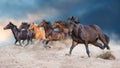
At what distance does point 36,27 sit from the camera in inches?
1602

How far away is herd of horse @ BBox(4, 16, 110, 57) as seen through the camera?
2408cm

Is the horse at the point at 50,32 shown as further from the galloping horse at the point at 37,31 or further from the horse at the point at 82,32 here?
the horse at the point at 82,32

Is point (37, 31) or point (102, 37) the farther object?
point (37, 31)

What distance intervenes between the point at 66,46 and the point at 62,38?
33.5 inches

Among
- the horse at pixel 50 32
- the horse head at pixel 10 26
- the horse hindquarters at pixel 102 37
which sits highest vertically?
the horse head at pixel 10 26

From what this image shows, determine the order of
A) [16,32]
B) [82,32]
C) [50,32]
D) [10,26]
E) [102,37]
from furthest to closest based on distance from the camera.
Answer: [10,26], [16,32], [50,32], [102,37], [82,32]

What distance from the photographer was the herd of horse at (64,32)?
948 inches

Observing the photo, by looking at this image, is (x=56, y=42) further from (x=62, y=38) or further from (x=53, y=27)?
(x=53, y=27)

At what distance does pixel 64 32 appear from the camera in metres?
39.7

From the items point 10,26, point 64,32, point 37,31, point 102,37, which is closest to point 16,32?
point 10,26

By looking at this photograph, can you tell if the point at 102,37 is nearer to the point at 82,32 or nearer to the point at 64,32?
the point at 82,32

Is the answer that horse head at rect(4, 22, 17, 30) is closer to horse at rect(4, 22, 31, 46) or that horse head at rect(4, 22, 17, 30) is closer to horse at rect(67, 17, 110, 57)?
horse at rect(4, 22, 31, 46)

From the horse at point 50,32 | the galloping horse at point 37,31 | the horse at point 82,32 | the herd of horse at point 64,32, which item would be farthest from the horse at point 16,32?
the horse at point 82,32

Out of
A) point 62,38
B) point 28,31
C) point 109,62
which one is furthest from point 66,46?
point 109,62
